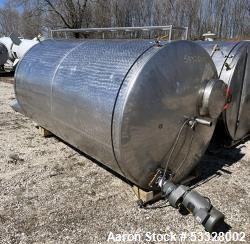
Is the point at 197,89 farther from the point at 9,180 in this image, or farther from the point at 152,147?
the point at 9,180

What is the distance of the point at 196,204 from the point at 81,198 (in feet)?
3.96

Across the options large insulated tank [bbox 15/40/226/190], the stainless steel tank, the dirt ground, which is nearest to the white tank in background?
the stainless steel tank

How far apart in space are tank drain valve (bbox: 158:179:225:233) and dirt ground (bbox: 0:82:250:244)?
0.23 metres

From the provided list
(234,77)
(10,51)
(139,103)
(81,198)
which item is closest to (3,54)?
(10,51)

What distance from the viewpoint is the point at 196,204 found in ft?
8.39

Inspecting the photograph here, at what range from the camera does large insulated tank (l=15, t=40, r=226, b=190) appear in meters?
2.60

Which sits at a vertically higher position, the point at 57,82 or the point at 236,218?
the point at 57,82

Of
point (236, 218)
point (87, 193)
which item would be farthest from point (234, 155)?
point (87, 193)

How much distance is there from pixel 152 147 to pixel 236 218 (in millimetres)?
1055

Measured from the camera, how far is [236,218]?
2873 mm

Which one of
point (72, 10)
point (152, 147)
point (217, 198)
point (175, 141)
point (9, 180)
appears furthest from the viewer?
point (72, 10)

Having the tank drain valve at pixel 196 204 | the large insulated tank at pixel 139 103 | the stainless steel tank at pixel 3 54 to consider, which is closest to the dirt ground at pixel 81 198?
the tank drain valve at pixel 196 204

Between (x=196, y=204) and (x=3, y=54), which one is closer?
(x=196, y=204)

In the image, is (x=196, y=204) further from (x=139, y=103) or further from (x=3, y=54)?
(x=3, y=54)
